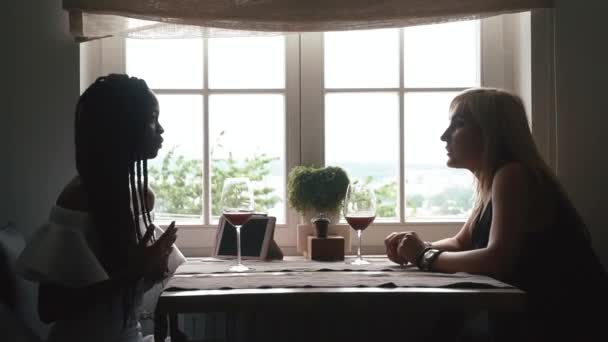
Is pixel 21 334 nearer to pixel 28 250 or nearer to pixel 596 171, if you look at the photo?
pixel 28 250

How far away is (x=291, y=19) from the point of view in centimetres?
212

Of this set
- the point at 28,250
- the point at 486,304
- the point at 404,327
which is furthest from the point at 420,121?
the point at 28,250

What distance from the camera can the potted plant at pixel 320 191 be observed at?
2.13m

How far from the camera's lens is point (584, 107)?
2.17 m

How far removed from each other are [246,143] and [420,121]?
0.68 metres

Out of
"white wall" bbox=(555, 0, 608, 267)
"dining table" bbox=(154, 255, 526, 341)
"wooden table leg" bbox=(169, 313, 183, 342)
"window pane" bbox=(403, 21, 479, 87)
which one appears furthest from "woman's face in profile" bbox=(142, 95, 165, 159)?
"white wall" bbox=(555, 0, 608, 267)

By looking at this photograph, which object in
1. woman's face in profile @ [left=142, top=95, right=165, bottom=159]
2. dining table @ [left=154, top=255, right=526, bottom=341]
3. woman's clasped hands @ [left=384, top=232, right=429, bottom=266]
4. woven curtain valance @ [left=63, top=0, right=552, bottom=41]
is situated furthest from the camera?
woven curtain valance @ [left=63, top=0, right=552, bottom=41]

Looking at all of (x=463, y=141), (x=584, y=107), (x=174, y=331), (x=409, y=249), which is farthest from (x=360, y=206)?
(x=584, y=107)

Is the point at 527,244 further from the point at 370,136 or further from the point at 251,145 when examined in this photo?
the point at 251,145

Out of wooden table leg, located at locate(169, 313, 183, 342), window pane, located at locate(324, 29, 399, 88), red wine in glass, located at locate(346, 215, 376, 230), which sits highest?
window pane, located at locate(324, 29, 399, 88)

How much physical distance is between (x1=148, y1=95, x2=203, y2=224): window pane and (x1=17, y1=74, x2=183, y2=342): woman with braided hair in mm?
593

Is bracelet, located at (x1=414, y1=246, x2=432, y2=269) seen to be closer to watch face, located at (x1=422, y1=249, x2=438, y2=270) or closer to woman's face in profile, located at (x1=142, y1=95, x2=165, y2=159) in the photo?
watch face, located at (x1=422, y1=249, x2=438, y2=270)

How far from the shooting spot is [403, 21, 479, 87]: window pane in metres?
2.38

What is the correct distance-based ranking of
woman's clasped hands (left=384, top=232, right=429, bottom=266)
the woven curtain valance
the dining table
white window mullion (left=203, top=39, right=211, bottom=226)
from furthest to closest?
white window mullion (left=203, top=39, right=211, bottom=226), the woven curtain valance, woman's clasped hands (left=384, top=232, right=429, bottom=266), the dining table
